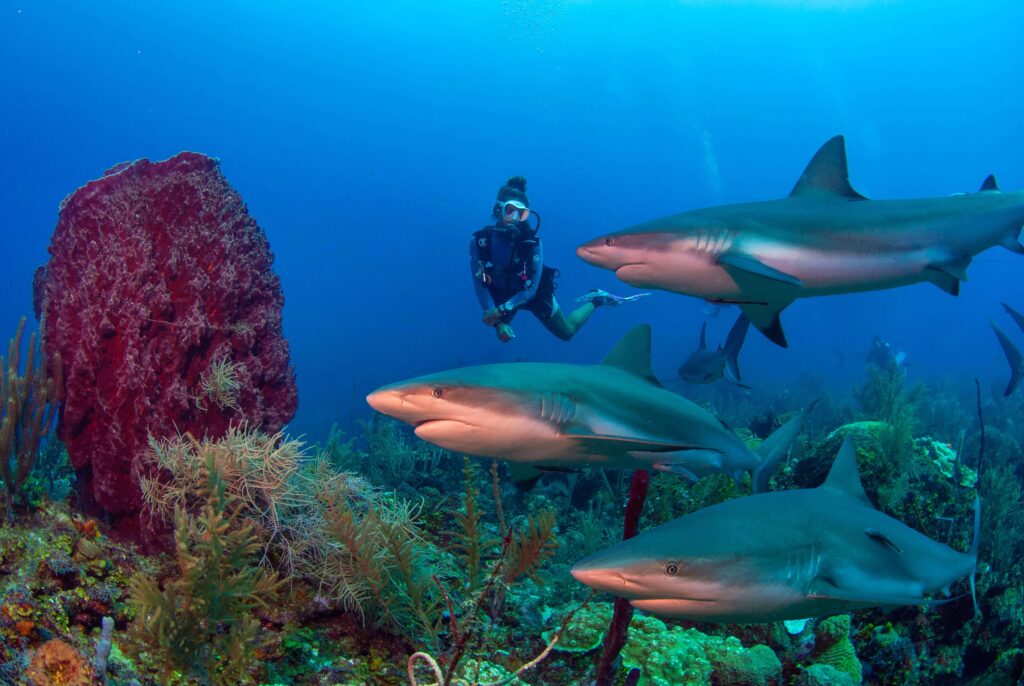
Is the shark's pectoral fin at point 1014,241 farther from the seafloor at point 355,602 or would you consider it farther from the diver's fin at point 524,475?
the diver's fin at point 524,475

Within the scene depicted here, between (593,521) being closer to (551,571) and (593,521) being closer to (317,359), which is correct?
(551,571)

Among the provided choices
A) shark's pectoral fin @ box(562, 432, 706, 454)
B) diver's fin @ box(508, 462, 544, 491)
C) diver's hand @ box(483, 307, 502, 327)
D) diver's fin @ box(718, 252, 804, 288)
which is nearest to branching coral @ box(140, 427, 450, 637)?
diver's fin @ box(508, 462, 544, 491)

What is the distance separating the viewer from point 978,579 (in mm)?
5414

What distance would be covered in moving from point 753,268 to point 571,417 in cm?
124

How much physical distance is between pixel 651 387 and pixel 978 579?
15.5ft

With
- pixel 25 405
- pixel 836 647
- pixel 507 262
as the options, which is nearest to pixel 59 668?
pixel 25 405

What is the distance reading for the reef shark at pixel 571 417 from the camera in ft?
8.73

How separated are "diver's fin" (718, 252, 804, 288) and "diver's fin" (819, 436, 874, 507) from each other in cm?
131

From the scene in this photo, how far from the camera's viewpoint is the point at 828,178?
3479 mm

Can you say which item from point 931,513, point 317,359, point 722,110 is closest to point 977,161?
point 722,110

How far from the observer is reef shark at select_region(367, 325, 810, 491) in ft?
8.73

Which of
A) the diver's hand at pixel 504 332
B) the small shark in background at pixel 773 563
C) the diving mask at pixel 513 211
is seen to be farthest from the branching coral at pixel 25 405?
the diving mask at pixel 513 211

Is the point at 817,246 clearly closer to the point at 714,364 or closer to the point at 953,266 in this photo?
the point at 953,266

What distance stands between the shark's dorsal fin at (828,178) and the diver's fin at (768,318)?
0.78 metres
